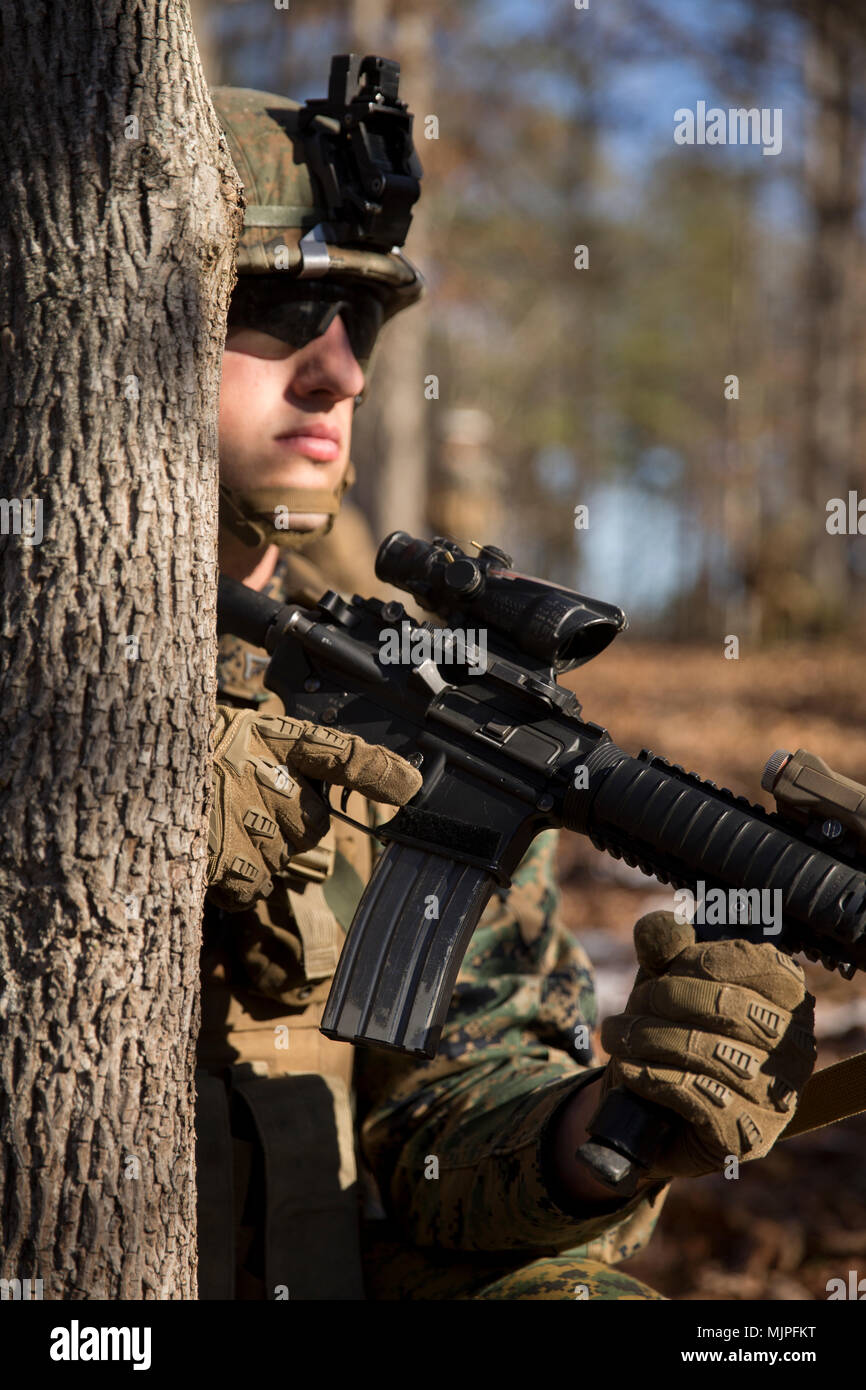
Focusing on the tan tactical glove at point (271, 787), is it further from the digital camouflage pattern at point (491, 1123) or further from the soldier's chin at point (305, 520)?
the soldier's chin at point (305, 520)

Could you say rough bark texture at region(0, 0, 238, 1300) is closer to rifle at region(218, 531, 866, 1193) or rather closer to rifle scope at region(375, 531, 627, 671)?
rifle at region(218, 531, 866, 1193)

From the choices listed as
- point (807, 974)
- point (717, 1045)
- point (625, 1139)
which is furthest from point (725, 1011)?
point (807, 974)

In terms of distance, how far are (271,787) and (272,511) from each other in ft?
2.62

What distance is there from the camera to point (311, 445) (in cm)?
279

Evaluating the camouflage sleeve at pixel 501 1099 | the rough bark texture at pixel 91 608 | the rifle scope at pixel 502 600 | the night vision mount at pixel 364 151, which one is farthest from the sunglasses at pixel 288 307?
the camouflage sleeve at pixel 501 1099

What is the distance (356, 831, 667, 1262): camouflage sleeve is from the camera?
2465 mm

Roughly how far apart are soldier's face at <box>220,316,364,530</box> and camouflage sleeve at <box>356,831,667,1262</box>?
3.37 feet

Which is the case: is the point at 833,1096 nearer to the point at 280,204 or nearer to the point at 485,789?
the point at 485,789

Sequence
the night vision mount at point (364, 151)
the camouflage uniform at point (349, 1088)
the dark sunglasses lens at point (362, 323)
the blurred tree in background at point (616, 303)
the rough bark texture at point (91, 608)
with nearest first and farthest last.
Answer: the rough bark texture at point (91, 608) < the camouflage uniform at point (349, 1088) < the night vision mount at point (364, 151) < the dark sunglasses lens at point (362, 323) < the blurred tree in background at point (616, 303)

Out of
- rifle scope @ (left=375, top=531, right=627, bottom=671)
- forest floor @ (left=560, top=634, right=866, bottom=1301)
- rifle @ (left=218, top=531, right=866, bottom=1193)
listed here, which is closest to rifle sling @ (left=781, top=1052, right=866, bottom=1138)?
rifle @ (left=218, top=531, right=866, bottom=1193)

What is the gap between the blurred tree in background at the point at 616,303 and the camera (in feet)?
40.6

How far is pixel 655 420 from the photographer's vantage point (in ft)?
119

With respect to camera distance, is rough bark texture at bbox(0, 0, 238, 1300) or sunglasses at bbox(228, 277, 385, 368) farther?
sunglasses at bbox(228, 277, 385, 368)
